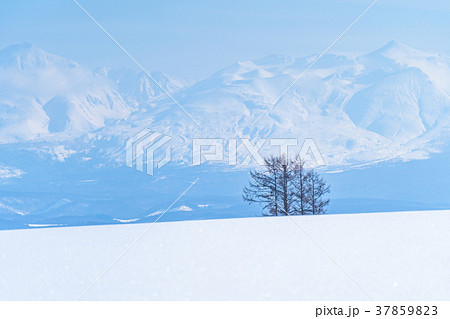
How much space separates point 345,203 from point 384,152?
3.78 feet

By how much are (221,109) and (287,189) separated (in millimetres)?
1816

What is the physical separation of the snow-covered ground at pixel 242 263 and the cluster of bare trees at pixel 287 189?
1.18 meters

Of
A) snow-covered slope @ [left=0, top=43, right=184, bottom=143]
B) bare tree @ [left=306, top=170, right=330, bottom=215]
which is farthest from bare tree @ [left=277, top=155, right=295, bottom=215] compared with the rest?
snow-covered slope @ [left=0, top=43, right=184, bottom=143]

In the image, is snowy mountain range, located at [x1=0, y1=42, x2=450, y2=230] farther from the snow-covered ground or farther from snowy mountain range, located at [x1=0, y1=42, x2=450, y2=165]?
the snow-covered ground

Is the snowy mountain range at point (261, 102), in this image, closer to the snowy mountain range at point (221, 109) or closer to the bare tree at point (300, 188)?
the snowy mountain range at point (221, 109)

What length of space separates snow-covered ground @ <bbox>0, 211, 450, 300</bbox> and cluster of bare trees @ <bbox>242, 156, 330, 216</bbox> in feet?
3.87

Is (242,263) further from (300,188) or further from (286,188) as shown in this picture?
(300,188)

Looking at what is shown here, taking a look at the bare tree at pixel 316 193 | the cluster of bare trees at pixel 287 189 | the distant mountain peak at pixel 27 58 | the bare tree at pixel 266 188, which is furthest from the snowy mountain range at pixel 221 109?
the bare tree at pixel 266 188

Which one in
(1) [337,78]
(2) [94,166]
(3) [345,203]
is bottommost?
(3) [345,203]

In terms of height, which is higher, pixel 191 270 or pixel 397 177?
pixel 397 177

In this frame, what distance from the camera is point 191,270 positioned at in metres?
5.05

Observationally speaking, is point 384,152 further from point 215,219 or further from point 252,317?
point 252,317

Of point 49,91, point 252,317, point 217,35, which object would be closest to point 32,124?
point 49,91

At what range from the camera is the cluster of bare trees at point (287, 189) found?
1012 cm
